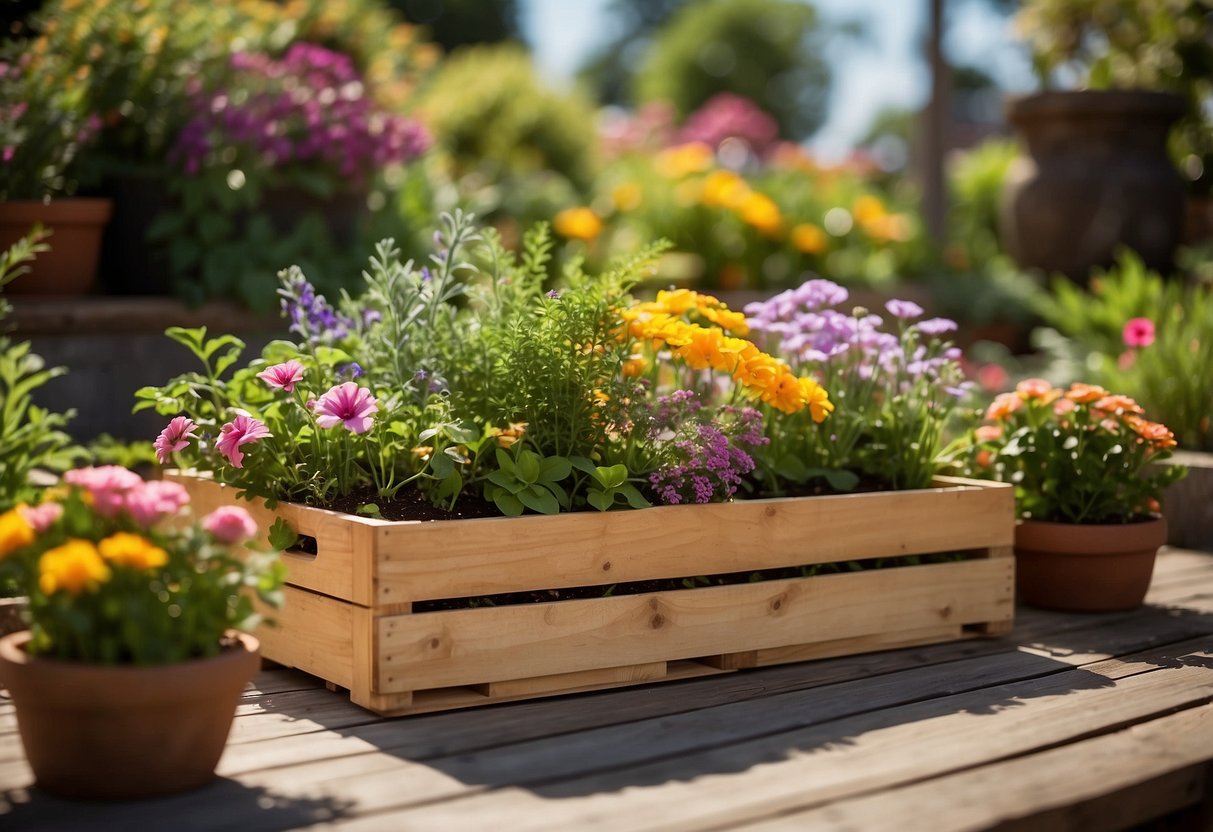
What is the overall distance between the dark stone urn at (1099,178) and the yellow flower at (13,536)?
5.41 meters

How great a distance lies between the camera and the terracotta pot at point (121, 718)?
5.97ft

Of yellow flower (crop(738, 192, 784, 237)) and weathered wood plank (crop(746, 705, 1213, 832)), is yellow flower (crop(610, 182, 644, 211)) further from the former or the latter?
weathered wood plank (crop(746, 705, 1213, 832))

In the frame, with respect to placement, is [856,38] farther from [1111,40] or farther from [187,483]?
[187,483]

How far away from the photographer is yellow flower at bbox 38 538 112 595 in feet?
5.81

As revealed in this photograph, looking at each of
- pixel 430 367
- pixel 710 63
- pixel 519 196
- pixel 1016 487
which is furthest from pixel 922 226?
pixel 710 63

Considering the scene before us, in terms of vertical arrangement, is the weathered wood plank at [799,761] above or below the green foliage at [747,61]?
below

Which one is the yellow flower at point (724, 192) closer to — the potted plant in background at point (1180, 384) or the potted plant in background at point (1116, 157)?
the potted plant in background at point (1116, 157)

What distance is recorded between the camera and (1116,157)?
619 cm

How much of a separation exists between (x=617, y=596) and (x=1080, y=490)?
4.36 feet

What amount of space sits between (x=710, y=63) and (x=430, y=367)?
3258cm

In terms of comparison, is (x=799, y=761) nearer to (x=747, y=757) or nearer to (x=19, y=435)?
(x=747, y=757)

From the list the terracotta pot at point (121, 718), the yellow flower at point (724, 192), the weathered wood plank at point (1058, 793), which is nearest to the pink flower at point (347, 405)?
the terracotta pot at point (121, 718)

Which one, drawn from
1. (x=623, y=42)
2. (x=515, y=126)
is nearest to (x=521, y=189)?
(x=515, y=126)

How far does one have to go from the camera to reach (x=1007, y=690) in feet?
8.41
